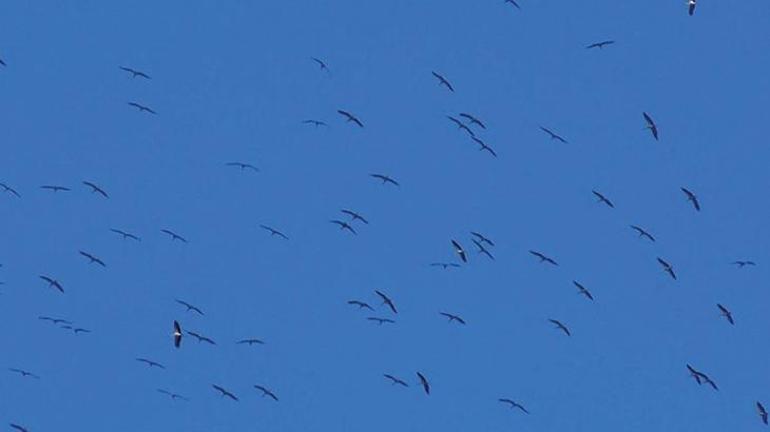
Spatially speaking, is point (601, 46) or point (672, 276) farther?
point (672, 276)

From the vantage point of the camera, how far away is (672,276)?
87125mm

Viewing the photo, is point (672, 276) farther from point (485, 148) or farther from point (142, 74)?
point (142, 74)

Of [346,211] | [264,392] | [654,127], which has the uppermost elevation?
[654,127]

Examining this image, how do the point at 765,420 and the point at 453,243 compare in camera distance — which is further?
the point at 765,420

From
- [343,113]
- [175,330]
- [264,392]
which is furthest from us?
[264,392]

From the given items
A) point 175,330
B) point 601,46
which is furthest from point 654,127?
point 175,330

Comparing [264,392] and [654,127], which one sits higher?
[654,127]

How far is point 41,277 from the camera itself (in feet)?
273

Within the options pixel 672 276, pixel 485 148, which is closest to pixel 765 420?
pixel 672 276

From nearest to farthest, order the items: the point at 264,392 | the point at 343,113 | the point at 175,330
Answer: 1. the point at 175,330
2. the point at 343,113
3. the point at 264,392

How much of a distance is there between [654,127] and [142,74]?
15936mm

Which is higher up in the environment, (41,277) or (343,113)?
(343,113)

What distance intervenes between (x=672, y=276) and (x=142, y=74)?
17059mm

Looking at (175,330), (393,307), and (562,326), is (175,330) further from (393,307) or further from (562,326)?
(562,326)
